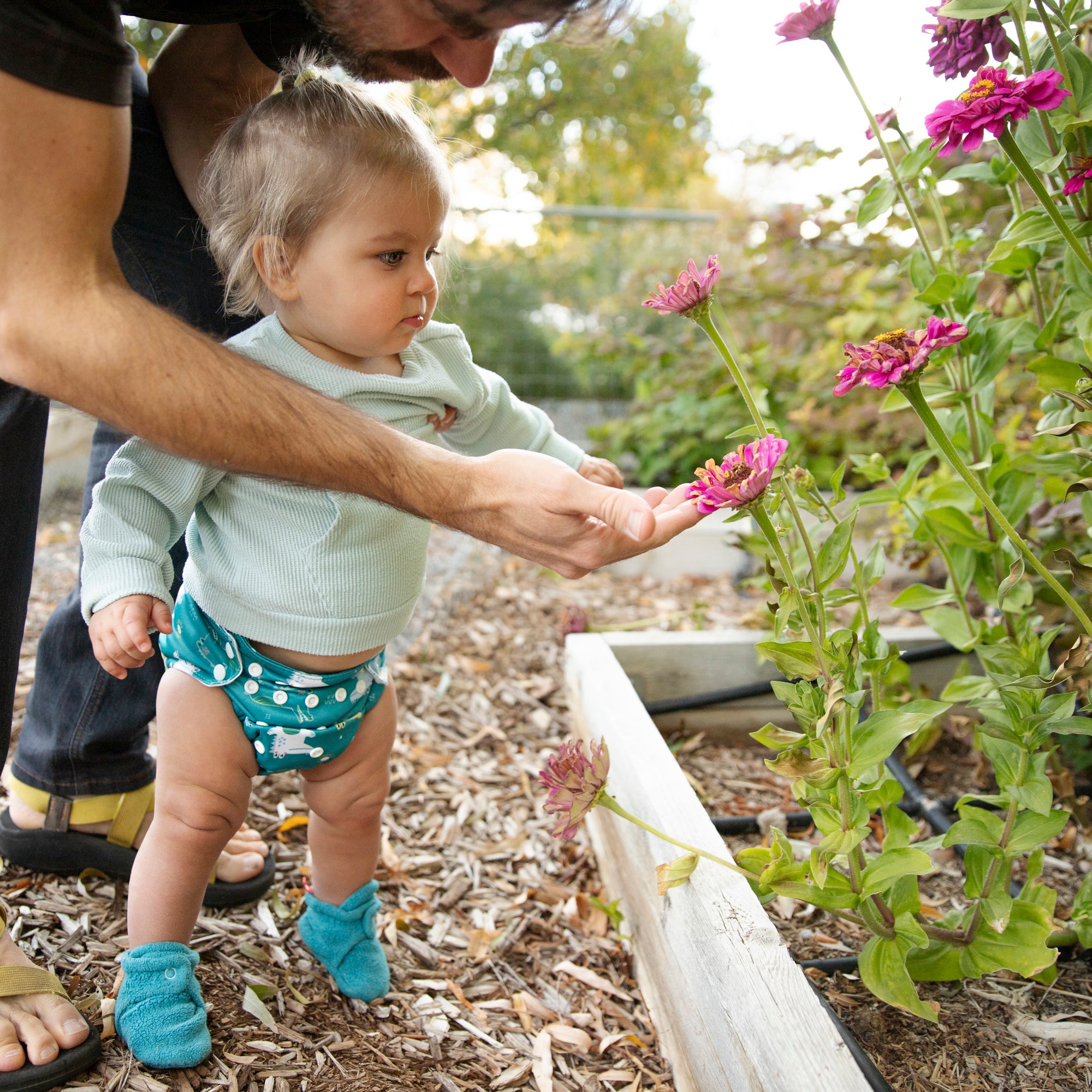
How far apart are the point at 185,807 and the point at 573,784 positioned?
541 millimetres

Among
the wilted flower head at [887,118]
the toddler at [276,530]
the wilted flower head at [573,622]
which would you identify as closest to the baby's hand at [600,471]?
the toddler at [276,530]

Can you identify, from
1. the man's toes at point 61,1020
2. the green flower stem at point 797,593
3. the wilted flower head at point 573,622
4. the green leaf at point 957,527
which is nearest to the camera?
the green flower stem at point 797,593

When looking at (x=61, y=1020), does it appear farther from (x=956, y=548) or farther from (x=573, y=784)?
Answer: (x=956, y=548)

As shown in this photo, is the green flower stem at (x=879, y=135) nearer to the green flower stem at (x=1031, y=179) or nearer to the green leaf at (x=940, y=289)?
the green leaf at (x=940, y=289)

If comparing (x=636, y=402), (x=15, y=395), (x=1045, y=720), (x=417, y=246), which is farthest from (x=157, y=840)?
(x=636, y=402)

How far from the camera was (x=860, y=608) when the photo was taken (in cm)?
128

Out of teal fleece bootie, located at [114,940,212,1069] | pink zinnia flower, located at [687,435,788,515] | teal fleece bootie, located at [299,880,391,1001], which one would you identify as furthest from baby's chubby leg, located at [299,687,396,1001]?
pink zinnia flower, located at [687,435,788,515]

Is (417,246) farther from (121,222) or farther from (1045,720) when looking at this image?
(1045,720)

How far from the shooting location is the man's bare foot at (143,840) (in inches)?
62.4

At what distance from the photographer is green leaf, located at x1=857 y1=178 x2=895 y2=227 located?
1335mm

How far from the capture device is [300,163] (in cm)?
125

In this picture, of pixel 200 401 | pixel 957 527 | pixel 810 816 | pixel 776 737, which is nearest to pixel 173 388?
pixel 200 401

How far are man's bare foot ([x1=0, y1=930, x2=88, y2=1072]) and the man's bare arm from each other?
781mm

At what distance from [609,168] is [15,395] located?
1078 centimetres
